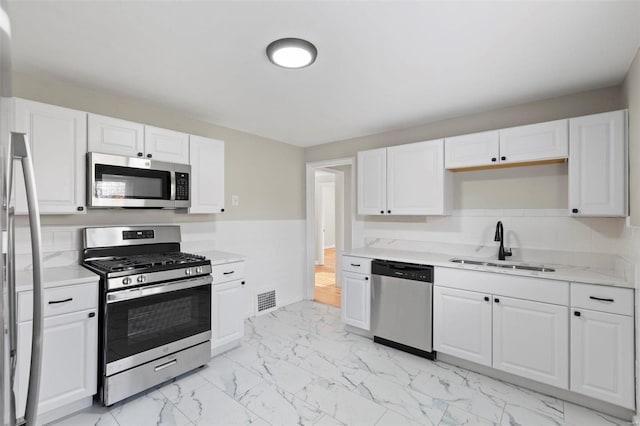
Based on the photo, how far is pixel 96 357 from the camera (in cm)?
211

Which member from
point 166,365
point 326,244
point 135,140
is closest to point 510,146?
point 135,140

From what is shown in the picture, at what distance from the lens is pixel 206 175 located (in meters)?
3.18

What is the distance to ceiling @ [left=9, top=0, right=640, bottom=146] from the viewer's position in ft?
5.32

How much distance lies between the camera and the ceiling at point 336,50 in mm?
1620

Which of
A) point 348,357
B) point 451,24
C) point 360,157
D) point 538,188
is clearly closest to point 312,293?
point 348,357

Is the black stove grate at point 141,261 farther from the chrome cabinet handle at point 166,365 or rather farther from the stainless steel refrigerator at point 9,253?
the stainless steel refrigerator at point 9,253

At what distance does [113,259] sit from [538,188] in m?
3.76

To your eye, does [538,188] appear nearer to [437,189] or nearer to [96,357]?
[437,189]

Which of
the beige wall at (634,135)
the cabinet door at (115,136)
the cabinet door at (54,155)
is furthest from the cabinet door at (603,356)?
the cabinet door at (54,155)

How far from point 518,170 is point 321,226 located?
5382 mm

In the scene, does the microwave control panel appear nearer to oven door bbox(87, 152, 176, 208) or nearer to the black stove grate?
oven door bbox(87, 152, 176, 208)

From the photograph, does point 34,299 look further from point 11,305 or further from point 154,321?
point 154,321

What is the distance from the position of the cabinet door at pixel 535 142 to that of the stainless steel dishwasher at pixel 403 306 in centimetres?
124

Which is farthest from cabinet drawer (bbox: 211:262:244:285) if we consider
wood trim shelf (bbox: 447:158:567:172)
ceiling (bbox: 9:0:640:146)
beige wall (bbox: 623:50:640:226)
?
beige wall (bbox: 623:50:640:226)
